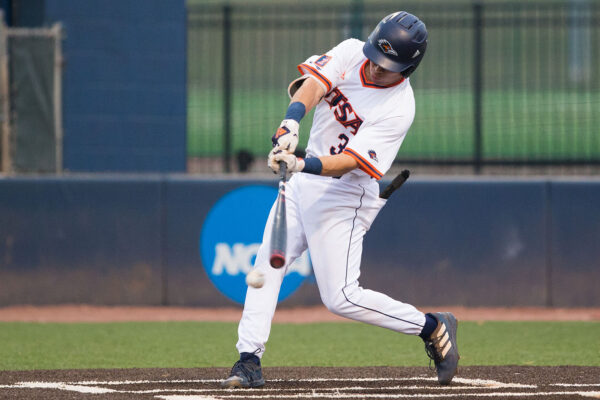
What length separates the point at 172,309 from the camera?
32.5ft

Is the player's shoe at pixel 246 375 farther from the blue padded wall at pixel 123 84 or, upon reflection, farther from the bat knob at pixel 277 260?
the blue padded wall at pixel 123 84

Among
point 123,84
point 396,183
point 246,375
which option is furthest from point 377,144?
point 123,84

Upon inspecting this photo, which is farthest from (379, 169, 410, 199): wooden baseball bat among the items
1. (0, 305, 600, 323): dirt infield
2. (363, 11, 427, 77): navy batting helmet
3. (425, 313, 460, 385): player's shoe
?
(0, 305, 600, 323): dirt infield

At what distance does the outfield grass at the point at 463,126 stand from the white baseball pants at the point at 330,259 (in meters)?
6.40

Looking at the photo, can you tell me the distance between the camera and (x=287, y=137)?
5398mm

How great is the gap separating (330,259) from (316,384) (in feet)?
2.23

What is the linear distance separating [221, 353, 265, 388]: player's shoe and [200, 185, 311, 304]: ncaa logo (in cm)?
407

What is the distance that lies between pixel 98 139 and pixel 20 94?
100 cm

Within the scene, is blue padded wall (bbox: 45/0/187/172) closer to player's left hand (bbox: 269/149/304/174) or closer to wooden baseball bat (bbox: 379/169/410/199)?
wooden baseball bat (bbox: 379/169/410/199)

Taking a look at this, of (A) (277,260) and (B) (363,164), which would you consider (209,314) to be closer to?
(B) (363,164)

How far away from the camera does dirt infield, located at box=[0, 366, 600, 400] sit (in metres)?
5.41

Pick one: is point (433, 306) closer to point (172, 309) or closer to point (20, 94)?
point (172, 309)

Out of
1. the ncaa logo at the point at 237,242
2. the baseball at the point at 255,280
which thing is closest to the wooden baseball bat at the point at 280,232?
the baseball at the point at 255,280

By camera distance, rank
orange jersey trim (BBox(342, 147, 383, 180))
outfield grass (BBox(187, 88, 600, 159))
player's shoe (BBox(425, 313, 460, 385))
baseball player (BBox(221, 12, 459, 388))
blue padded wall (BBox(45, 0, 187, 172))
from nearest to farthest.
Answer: orange jersey trim (BBox(342, 147, 383, 180)), baseball player (BBox(221, 12, 459, 388)), player's shoe (BBox(425, 313, 460, 385)), blue padded wall (BBox(45, 0, 187, 172)), outfield grass (BBox(187, 88, 600, 159))
